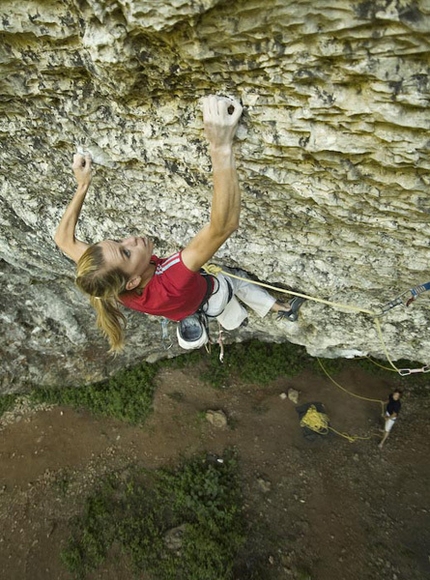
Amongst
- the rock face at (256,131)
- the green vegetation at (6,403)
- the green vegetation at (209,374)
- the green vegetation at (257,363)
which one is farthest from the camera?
the green vegetation at (6,403)

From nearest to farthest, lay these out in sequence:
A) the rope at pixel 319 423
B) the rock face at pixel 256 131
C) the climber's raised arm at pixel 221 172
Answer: the rock face at pixel 256 131
the climber's raised arm at pixel 221 172
the rope at pixel 319 423

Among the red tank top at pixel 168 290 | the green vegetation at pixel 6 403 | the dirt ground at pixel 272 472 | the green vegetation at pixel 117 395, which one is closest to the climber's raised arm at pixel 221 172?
the red tank top at pixel 168 290

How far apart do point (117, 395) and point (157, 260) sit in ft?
22.7

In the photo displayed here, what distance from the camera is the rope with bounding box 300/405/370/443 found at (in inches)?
328

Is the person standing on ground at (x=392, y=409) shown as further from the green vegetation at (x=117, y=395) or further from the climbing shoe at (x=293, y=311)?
the green vegetation at (x=117, y=395)

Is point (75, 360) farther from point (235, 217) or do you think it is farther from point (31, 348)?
point (235, 217)

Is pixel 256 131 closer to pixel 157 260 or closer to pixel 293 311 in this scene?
pixel 157 260

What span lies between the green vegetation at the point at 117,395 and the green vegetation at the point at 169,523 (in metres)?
1.37

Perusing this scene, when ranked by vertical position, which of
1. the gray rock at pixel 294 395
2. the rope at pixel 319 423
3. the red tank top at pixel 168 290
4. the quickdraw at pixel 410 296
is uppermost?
the red tank top at pixel 168 290

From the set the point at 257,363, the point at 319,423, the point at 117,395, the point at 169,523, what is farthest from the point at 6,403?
the point at 319,423

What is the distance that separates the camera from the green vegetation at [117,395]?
941 cm

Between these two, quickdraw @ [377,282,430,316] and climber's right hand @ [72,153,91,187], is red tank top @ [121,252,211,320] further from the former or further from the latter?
quickdraw @ [377,282,430,316]

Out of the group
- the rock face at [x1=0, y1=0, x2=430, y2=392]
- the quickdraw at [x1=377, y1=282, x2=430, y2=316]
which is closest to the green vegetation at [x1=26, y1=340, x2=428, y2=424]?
the rock face at [x1=0, y1=0, x2=430, y2=392]

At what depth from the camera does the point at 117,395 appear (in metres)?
9.51
